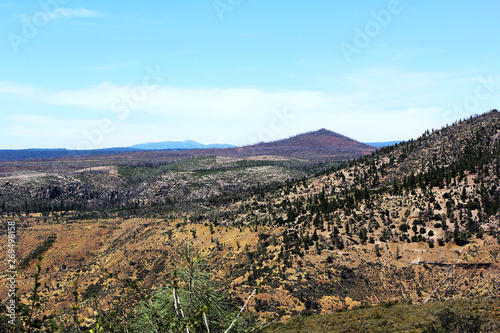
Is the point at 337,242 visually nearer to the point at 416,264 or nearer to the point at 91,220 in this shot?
the point at 416,264

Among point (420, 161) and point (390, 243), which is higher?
point (420, 161)

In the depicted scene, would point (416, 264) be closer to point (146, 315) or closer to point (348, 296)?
point (348, 296)

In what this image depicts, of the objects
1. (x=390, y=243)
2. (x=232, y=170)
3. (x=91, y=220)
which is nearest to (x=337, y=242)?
(x=390, y=243)

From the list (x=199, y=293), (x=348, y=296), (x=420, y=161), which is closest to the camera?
(x=199, y=293)

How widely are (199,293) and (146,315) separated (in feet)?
3.14

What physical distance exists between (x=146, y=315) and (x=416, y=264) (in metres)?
34.3

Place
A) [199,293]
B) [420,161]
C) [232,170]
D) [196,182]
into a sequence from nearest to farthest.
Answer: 1. [199,293]
2. [420,161]
3. [196,182]
4. [232,170]

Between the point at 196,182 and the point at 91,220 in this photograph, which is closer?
the point at 91,220

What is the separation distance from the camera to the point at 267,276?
482 centimetres

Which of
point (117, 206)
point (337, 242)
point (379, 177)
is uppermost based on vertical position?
point (379, 177)

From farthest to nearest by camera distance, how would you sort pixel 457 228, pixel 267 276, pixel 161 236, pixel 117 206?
pixel 117 206
pixel 161 236
pixel 457 228
pixel 267 276

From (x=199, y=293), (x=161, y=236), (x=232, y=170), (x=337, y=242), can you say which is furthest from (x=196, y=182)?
(x=199, y=293)

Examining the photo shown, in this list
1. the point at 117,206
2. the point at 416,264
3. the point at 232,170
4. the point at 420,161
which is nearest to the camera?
the point at 416,264

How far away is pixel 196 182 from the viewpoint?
142 metres
